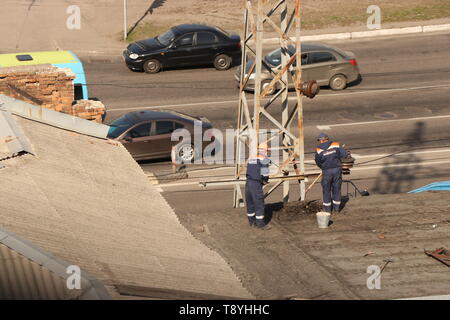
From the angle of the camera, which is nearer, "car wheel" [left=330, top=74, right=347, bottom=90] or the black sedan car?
"car wheel" [left=330, top=74, right=347, bottom=90]

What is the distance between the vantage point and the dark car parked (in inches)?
847

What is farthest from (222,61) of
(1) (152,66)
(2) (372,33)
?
(2) (372,33)

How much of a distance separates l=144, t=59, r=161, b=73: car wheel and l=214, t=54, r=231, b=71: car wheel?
84.9 inches

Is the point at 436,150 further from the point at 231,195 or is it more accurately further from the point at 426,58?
the point at 426,58

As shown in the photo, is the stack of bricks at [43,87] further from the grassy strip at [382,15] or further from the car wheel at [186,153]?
the grassy strip at [382,15]

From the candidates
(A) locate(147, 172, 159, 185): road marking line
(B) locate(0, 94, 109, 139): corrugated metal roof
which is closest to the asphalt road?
(A) locate(147, 172, 159, 185): road marking line

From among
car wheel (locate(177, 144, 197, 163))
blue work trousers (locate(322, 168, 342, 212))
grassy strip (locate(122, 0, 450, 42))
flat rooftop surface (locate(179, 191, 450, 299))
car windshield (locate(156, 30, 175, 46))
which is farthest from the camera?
grassy strip (locate(122, 0, 450, 42))

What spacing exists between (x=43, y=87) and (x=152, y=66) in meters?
12.7

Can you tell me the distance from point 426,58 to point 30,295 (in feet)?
82.9

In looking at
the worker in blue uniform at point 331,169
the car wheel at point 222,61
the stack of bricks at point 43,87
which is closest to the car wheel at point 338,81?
the car wheel at point 222,61

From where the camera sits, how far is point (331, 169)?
14484 millimetres

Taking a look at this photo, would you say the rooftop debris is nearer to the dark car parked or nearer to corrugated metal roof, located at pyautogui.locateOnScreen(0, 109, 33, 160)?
corrugated metal roof, located at pyautogui.locateOnScreen(0, 109, 33, 160)
